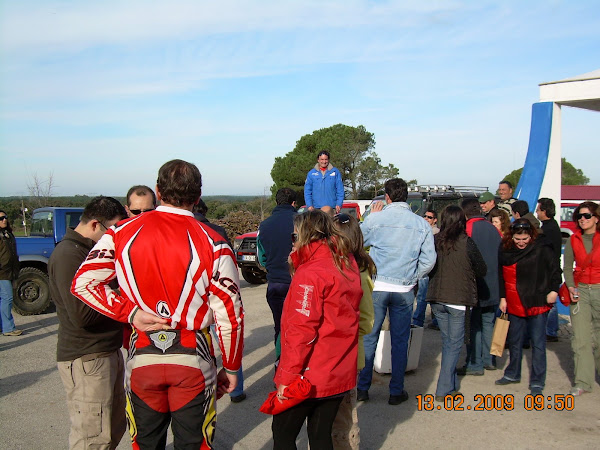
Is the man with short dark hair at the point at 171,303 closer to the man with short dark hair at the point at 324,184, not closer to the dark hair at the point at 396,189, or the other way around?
the dark hair at the point at 396,189

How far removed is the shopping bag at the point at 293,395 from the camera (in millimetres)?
2705

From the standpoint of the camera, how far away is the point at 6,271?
767 cm

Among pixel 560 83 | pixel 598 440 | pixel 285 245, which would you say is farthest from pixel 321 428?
pixel 560 83

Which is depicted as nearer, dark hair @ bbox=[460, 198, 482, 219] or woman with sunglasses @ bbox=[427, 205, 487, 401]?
woman with sunglasses @ bbox=[427, 205, 487, 401]

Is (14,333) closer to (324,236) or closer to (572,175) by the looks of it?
(324,236)

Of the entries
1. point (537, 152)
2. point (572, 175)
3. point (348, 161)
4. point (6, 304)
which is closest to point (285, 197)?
point (6, 304)

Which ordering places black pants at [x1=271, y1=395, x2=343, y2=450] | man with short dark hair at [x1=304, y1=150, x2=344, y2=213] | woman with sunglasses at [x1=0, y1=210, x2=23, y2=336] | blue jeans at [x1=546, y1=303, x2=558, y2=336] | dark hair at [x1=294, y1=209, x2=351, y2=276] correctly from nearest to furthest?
1. black pants at [x1=271, y1=395, x2=343, y2=450]
2. dark hair at [x1=294, y1=209, x2=351, y2=276]
3. blue jeans at [x1=546, y1=303, x2=558, y2=336]
4. woman with sunglasses at [x1=0, y1=210, x2=23, y2=336]
5. man with short dark hair at [x1=304, y1=150, x2=344, y2=213]

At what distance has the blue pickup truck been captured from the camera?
9.27 meters

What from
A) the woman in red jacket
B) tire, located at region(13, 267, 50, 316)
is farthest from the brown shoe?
the woman in red jacket

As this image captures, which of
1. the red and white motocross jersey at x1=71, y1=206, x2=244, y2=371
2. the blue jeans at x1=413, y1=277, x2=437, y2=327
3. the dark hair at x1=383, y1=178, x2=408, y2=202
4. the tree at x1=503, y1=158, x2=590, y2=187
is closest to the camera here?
the red and white motocross jersey at x1=71, y1=206, x2=244, y2=371

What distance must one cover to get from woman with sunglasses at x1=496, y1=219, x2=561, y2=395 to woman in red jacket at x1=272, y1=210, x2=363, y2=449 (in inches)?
114

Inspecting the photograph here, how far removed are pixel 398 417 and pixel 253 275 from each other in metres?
7.55

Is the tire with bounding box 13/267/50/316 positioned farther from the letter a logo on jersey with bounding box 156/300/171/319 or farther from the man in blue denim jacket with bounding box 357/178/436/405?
the letter a logo on jersey with bounding box 156/300/171/319

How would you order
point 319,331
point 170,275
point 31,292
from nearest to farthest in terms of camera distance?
1. point 170,275
2. point 319,331
3. point 31,292
